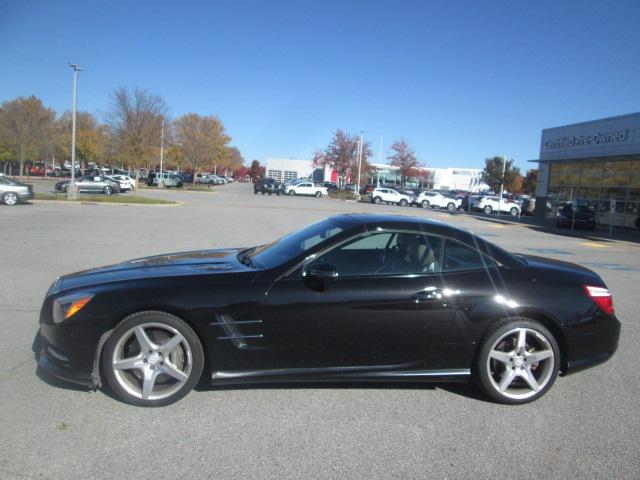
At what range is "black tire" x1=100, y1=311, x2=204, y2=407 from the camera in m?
3.67

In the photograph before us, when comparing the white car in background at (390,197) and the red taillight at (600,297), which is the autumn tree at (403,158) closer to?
the white car in background at (390,197)

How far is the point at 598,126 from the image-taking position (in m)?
32.8

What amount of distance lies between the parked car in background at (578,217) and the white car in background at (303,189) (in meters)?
30.3

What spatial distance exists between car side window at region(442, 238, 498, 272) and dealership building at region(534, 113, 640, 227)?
2641 cm

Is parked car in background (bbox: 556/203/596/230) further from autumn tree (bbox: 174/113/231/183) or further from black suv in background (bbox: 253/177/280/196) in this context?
autumn tree (bbox: 174/113/231/183)

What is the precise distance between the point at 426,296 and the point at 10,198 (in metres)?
24.1

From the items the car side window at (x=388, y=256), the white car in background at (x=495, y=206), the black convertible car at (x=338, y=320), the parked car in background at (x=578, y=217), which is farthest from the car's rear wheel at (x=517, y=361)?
the white car in background at (x=495, y=206)

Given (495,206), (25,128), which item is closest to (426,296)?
(495,206)

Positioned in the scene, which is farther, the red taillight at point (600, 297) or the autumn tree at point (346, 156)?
the autumn tree at point (346, 156)

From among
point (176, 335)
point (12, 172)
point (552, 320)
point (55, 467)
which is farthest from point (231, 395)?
point (12, 172)

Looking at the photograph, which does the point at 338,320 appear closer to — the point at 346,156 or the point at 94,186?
the point at 94,186

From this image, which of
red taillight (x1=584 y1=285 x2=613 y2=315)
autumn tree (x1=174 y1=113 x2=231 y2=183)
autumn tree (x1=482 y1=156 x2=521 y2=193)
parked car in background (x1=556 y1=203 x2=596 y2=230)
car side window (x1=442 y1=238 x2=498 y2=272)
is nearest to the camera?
car side window (x1=442 y1=238 x2=498 y2=272)

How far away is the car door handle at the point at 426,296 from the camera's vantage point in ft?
12.8

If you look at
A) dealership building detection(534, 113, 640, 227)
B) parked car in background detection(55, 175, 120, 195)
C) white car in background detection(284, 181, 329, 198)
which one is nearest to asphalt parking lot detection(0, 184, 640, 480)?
dealership building detection(534, 113, 640, 227)
